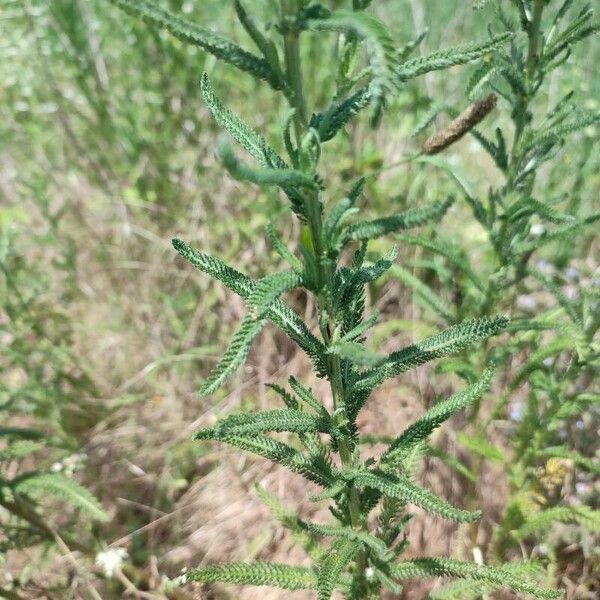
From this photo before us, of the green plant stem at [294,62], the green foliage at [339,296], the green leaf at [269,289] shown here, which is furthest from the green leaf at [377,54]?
the green leaf at [269,289]

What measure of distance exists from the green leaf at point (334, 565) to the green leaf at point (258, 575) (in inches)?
5.6

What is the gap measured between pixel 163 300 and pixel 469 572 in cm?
226

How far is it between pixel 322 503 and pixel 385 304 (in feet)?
3.62

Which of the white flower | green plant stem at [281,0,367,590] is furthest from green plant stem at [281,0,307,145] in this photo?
the white flower

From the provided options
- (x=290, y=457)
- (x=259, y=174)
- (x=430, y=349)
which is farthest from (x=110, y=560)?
(x=259, y=174)

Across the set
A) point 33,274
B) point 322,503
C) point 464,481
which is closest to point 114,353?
point 33,274

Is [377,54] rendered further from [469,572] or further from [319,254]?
[469,572]

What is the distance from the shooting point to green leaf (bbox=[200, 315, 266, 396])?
3.34ft

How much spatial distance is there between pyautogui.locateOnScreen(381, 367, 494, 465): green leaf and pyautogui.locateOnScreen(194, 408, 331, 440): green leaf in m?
0.20

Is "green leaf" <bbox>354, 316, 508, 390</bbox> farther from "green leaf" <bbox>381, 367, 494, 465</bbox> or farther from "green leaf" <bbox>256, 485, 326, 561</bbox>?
"green leaf" <bbox>256, 485, 326, 561</bbox>

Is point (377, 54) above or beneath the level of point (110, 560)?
above

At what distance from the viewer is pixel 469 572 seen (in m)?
1.52

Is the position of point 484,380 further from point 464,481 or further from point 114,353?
point 114,353

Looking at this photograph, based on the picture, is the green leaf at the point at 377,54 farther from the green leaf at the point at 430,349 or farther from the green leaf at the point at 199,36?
the green leaf at the point at 430,349
